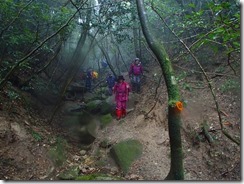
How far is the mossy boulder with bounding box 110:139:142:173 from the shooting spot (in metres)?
7.83

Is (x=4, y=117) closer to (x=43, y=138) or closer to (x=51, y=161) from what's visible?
(x=43, y=138)

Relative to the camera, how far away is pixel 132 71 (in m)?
12.1

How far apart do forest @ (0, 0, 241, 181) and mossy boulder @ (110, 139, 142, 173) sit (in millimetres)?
31

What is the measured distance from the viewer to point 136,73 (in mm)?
12148

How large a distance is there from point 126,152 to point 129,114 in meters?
2.84

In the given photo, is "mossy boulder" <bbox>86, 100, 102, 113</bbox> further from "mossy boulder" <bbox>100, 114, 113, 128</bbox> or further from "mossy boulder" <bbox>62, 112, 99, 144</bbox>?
"mossy boulder" <bbox>100, 114, 113, 128</bbox>

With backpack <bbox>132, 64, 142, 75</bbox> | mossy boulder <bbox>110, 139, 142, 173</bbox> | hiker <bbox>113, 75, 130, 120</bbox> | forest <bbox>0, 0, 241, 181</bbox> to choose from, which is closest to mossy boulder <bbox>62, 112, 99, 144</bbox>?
Answer: forest <bbox>0, 0, 241, 181</bbox>

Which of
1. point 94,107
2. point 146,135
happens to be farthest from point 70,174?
point 94,107

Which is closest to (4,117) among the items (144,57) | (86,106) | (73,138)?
(73,138)

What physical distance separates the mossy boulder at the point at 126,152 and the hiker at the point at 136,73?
14.0 ft

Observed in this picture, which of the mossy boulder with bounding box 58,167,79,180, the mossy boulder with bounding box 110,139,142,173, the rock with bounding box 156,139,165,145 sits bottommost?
the mossy boulder with bounding box 58,167,79,180

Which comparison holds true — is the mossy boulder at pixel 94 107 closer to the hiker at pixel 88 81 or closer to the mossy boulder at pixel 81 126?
the mossy boulder at pixel 81 126

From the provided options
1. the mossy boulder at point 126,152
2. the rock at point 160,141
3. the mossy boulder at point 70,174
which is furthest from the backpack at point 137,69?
the mossy boulder at point 70,174

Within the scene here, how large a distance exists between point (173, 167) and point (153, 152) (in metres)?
3.34
